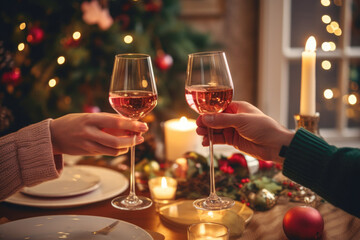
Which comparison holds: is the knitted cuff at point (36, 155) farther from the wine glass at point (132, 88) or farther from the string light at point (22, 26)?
the string light at point (22, 26)

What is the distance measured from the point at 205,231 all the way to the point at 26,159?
0.42 meters

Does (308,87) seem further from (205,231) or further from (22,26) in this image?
(22,26)

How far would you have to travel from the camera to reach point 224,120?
0.91m

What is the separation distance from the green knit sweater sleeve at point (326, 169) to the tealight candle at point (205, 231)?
0.69 feet

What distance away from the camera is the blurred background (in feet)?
6.09

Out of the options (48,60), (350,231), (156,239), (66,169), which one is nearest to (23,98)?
(48,60)

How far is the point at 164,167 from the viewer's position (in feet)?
4.30

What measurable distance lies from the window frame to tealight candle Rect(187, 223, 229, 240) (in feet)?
7.14

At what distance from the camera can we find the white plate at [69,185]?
1.01 m

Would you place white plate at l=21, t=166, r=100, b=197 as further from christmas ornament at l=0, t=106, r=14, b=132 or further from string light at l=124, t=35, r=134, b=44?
string light at l=124, t=35, r=134, b=44

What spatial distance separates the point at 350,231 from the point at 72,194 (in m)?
0.64

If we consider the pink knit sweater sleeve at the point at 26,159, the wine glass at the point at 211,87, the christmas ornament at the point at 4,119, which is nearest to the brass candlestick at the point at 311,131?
the wine glass at the point at 211,87

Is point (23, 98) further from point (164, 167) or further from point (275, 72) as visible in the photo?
point (275, 72)

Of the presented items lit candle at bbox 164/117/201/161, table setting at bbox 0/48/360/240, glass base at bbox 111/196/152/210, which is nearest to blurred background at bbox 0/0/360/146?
lit candle at bbox 164/117/201/161
